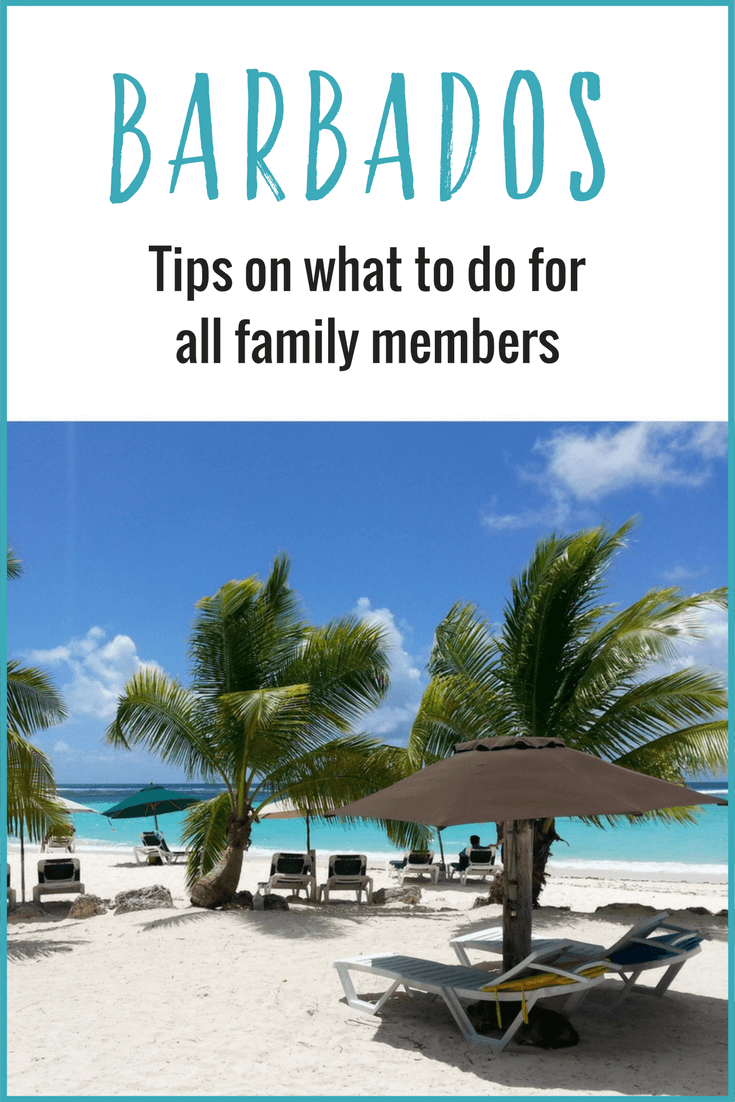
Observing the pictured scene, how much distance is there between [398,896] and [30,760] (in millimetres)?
7250

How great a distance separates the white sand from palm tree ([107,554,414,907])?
60.4 inches

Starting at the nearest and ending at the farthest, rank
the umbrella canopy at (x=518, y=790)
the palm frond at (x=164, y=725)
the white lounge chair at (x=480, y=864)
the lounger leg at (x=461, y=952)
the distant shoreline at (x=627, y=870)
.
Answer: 1. the umbrella canopy at (x=518, y=790)
2. the lounger leg at (x=461, y=952)
3. the palm frond at (x=164, y=725)
4. the white lounge chair at (x=480, y=864)
5. the distant shoreline at (x=627, y=870)

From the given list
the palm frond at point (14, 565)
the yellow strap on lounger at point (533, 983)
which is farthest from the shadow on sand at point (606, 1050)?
the palm frond at point (14, 565)

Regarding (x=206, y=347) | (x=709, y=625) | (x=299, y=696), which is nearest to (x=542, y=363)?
(x=206, y=347)

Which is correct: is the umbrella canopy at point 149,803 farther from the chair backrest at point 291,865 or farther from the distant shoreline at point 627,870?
the distant shoreline at point 627,870

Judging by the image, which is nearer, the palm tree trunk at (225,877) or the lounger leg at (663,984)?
the lounger leg at (663,984)

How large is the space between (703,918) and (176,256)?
9014 mm

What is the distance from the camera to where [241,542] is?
85.9 meters

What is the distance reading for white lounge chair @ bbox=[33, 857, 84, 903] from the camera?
11.8 m

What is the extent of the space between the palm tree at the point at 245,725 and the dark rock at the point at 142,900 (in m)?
0.37

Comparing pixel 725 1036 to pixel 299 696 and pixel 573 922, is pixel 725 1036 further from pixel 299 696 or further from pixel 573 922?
pixel 299 696

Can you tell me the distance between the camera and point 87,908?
10359mm

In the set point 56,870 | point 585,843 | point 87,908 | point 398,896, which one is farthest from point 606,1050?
point 585,843

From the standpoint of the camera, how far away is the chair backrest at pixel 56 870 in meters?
11.8
